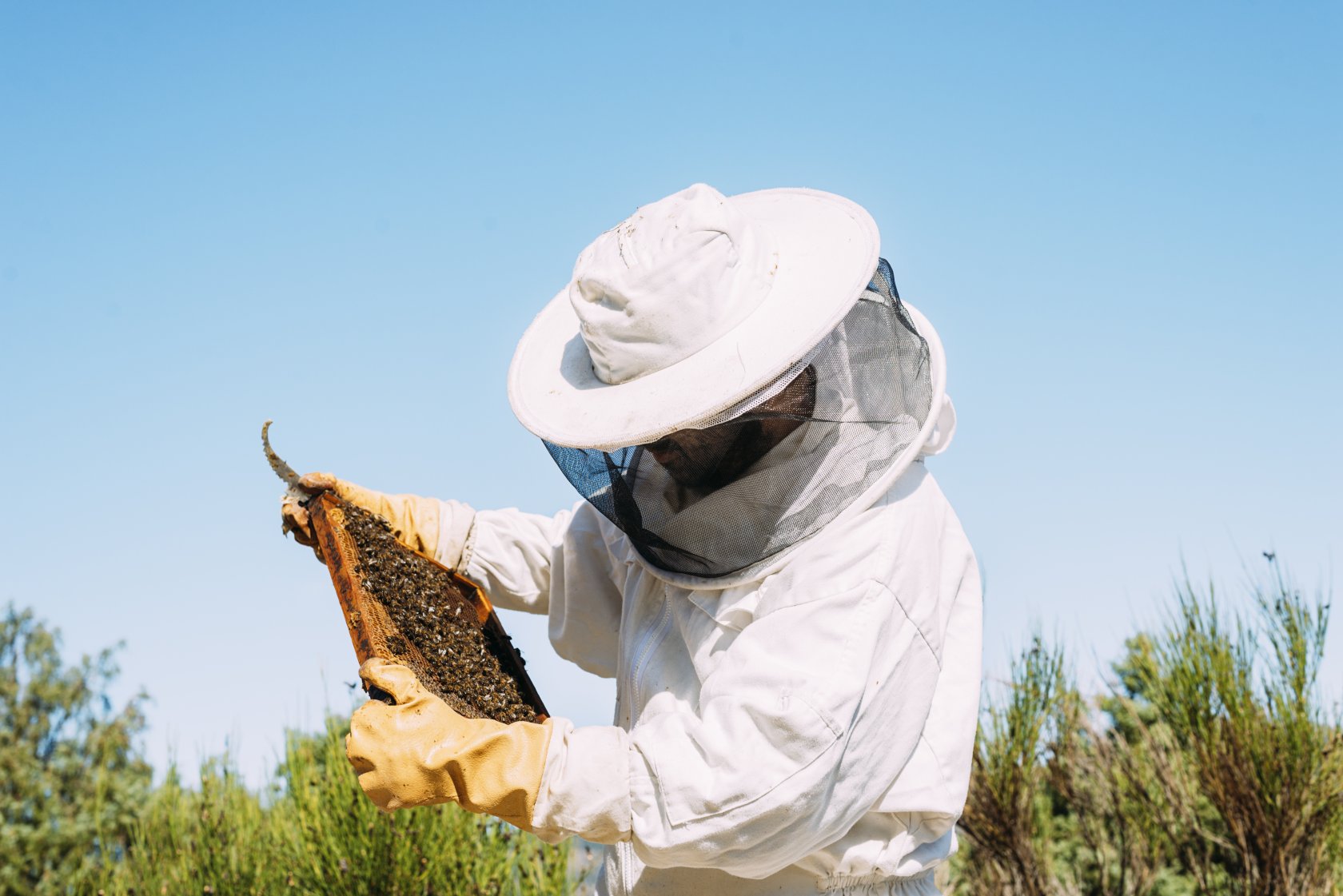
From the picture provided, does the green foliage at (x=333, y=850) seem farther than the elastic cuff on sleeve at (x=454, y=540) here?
Yes

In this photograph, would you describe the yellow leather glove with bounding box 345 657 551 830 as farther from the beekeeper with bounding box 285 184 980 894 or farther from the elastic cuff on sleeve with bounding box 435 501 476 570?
the elastic cuff on sleeve with bounding box 435 501 476 570

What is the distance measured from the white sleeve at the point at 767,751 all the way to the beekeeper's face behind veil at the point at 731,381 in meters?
0.26

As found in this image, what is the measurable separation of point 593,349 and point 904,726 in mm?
1060

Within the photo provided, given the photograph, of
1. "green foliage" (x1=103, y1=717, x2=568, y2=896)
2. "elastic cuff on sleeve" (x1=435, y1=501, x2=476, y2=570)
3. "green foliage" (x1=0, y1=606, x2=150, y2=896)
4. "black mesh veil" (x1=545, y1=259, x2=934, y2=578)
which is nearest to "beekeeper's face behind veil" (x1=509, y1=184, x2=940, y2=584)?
"black mesh veil" (x1=545, y1=259, x2=934, y2=578)

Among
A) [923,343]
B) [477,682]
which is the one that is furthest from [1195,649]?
[477,682]

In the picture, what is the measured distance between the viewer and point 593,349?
2635 mm

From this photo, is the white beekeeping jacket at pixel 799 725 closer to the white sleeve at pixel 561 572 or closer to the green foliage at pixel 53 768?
the white sleeve at pixel 561 572

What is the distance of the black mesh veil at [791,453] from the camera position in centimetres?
257

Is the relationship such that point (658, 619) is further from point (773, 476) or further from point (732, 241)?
point (732, 241)

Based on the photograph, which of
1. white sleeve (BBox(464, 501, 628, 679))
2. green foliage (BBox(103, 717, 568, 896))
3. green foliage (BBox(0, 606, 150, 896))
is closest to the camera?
white sleeve (BBox(464, 501, 628, 679))

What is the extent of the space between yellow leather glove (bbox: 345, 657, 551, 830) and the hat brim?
2.06 feet

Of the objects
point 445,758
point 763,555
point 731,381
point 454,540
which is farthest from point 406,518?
point 731,381

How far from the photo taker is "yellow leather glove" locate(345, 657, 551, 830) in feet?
7.72

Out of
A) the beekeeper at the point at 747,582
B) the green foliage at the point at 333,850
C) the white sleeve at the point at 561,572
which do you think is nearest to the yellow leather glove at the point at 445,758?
the beekeeper at the point at 747,582
